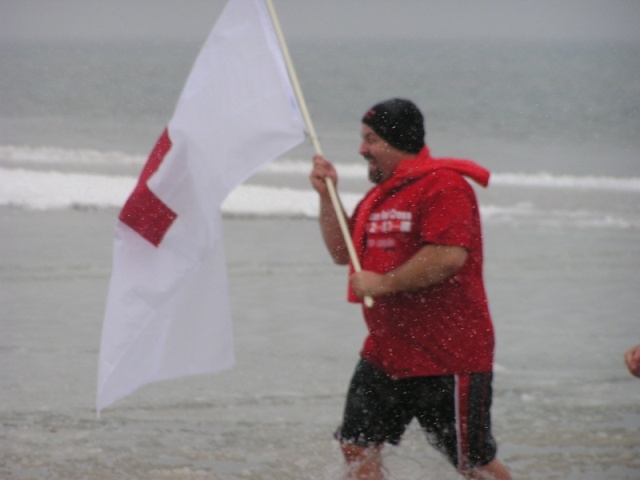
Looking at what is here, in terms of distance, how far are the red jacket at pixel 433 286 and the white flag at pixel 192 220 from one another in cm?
69

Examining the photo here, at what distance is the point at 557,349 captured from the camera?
7.19 meters

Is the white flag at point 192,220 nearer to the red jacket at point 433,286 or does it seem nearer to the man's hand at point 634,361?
the red jacket at point 433,286

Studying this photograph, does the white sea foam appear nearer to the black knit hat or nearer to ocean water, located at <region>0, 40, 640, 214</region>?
ocean water, located at <region>0, 40, 640, 214</region>

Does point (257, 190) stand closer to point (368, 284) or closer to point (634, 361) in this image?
point (368, 284)

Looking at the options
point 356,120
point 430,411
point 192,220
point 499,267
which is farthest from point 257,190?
point 356,120

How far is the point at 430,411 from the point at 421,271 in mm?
535

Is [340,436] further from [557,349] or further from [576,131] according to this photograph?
[576,131]

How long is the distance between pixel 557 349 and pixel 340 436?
131 inches

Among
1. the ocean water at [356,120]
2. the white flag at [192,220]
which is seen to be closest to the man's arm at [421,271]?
the white flag at [192,220]

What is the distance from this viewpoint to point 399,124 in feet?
13.1

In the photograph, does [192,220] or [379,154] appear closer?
[379,154]

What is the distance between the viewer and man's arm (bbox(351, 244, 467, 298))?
376 cm

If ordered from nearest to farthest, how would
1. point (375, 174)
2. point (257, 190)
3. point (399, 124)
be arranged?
point (399, 124) → point (375, 174) → point (257, 190)

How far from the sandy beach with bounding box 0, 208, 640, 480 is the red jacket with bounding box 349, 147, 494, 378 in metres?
1.16
